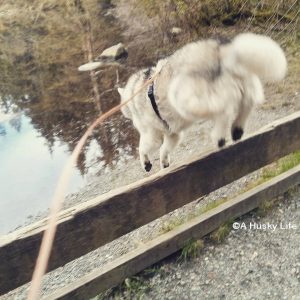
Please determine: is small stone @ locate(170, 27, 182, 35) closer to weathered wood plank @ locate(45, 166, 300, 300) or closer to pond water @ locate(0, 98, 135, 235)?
pond water @ locate(0, 98, 135, 235)

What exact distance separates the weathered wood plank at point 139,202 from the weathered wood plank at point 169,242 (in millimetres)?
306

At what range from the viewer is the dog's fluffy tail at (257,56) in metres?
2.76

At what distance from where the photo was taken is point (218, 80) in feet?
9.72

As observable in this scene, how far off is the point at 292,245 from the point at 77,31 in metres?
13.9

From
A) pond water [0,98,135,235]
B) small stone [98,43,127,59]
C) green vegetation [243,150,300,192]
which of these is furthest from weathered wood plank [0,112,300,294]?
small stone [98,43,127,59]

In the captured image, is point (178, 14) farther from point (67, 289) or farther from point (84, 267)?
point (67, 289)

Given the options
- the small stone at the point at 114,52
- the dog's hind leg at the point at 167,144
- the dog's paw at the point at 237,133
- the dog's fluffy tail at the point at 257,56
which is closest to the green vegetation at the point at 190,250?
the dog's paw at the point at 237,133

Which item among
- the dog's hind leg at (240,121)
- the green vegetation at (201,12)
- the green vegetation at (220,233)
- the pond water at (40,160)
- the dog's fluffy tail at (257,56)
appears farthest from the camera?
the green vegetation at (201,12)

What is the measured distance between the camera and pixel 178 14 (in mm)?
10453

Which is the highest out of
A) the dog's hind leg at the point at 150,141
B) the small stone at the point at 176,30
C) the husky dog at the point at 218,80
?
the husky dog at the point at 218,80

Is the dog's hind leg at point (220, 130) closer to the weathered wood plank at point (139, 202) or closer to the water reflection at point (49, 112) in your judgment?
the weathered wood plank at point (139, 202)

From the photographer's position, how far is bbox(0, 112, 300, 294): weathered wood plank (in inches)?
92.4

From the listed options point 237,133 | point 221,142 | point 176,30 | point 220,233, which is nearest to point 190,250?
point 220,233

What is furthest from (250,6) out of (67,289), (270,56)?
(67,289)
